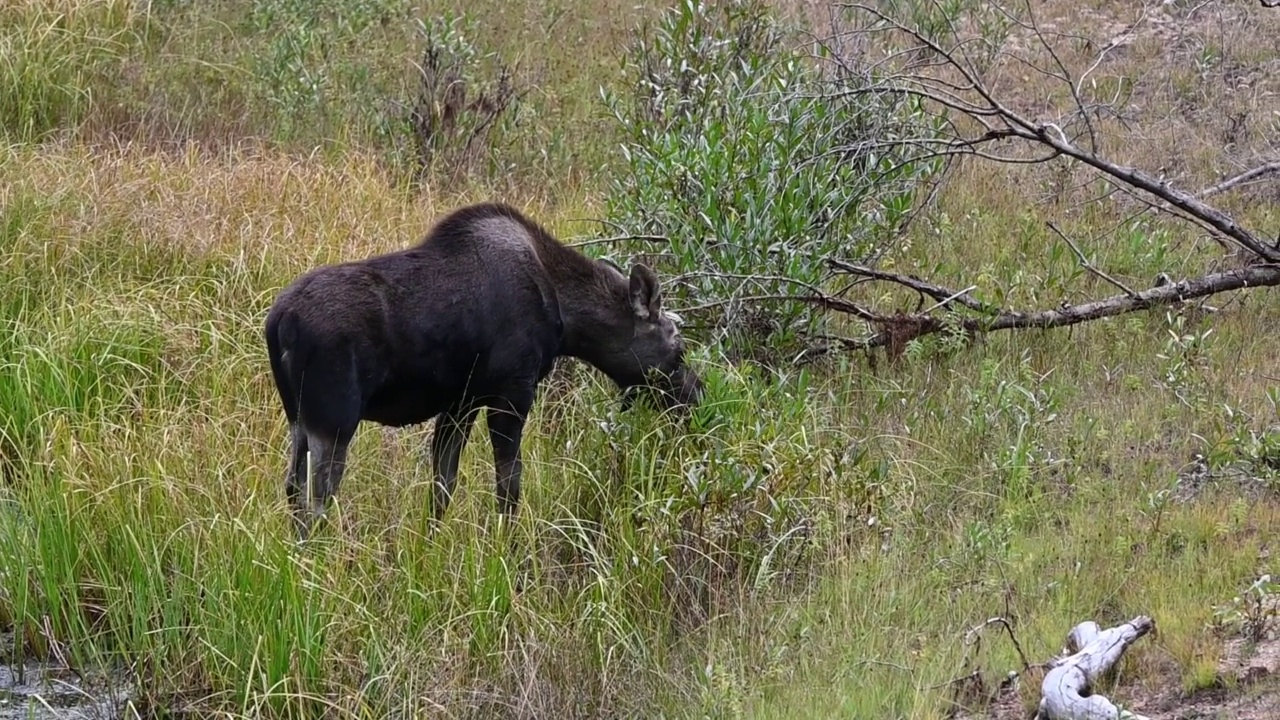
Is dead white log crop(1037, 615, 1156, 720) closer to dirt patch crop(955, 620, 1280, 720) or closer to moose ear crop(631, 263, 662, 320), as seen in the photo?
dirt patch crop(955, 620, 1280, 720)

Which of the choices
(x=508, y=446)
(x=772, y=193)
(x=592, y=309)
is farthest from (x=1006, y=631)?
(x=772, y=193)

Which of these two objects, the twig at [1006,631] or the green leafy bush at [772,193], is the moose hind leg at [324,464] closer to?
the green leafy bush at [772,193]

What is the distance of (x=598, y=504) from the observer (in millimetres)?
7707

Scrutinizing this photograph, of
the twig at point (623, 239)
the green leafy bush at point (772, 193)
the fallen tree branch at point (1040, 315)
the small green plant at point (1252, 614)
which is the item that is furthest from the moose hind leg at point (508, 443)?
the small green plant at point (1252, 614)

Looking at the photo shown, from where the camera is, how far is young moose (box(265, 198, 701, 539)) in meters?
6.67

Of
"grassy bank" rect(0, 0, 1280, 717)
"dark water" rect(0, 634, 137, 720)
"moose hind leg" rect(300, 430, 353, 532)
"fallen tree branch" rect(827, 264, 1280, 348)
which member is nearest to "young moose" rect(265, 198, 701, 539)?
"moose hind leg" rect(300, 430, 353, 532)

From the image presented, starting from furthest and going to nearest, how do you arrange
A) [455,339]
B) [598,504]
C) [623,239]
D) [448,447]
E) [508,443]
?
[623,239]
[598,504]
[448,447]
[508,443]
[455,339]

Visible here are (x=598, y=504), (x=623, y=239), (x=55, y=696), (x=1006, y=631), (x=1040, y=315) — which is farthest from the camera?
(x=1040, y=315)

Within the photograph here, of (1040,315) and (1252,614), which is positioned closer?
(1252,614)

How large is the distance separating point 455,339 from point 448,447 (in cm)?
67

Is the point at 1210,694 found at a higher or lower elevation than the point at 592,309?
lower

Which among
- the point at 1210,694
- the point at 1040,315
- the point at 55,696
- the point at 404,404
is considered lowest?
the point at 55,696

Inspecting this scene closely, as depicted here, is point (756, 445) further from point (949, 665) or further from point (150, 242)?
point (150, 242)

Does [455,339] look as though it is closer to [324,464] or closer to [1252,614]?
[324,464]
